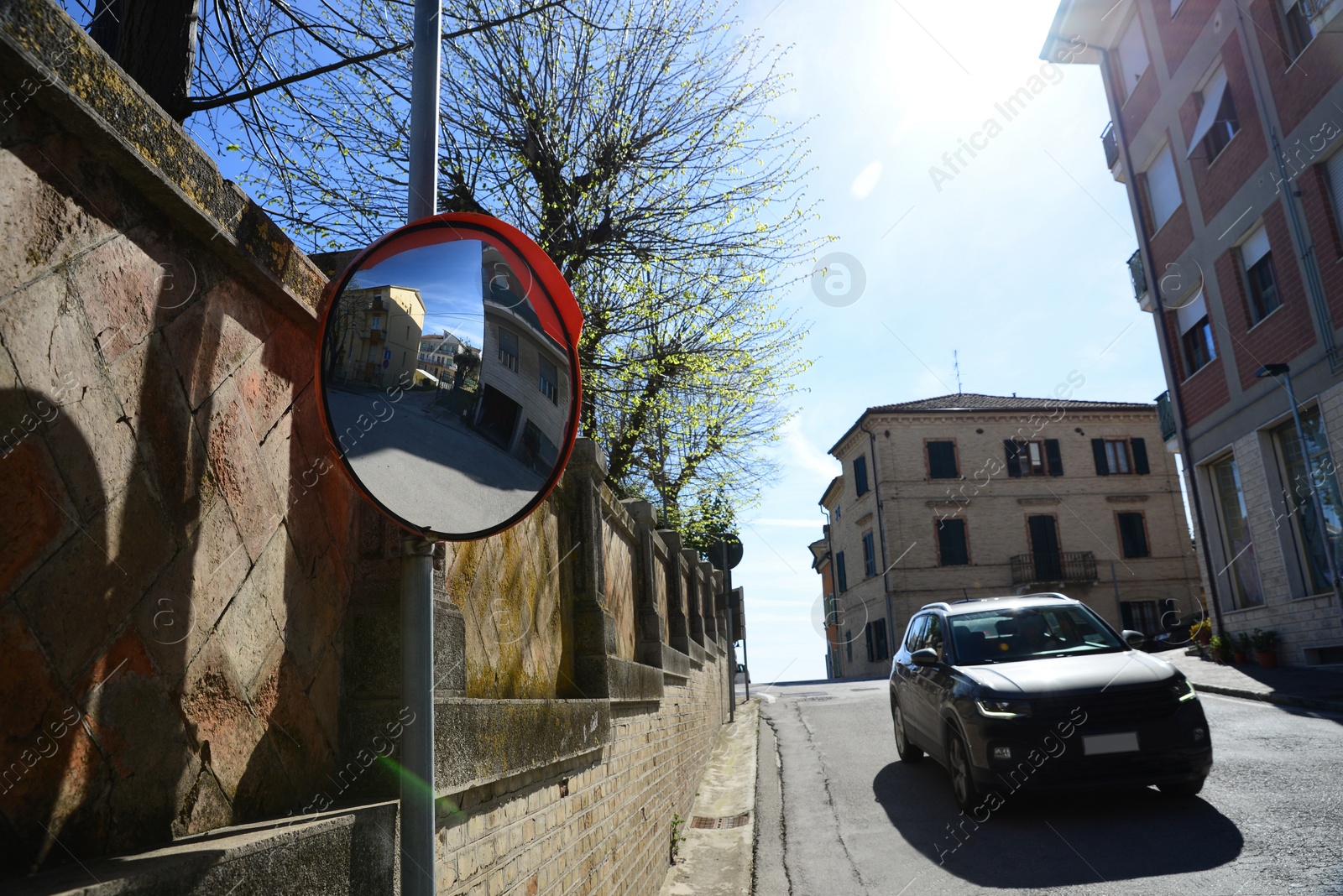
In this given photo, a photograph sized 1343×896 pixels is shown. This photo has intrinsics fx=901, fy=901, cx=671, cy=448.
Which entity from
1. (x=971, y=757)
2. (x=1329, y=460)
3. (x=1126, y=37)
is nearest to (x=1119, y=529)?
(x=1126, y=37)

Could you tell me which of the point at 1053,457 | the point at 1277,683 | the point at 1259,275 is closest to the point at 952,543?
the point at 1053,457

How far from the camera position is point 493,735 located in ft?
9.43

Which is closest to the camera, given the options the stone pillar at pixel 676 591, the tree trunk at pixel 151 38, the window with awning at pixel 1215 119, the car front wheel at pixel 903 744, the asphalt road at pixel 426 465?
the asphalt road at pixel 426 465

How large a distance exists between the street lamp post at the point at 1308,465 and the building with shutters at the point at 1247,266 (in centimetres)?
4

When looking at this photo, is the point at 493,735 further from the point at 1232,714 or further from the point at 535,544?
the point at 1232,714

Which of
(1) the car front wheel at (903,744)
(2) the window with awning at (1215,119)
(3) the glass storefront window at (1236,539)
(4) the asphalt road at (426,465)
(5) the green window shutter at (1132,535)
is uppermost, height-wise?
(2) the window with awning at (1215,119)

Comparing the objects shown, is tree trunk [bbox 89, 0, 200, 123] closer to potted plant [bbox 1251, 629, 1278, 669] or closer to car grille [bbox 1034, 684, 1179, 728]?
car grille [bbox 1034, 684, 1179, 728]

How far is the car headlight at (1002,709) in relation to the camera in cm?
681

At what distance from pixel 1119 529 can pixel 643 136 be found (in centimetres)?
3426

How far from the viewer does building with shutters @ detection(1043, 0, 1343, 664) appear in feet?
47.1

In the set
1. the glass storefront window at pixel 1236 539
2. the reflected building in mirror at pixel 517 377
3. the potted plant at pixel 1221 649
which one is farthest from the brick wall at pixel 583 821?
the glass storefront window at pixel 1236 539

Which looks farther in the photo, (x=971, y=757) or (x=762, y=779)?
(x=762, y=779)

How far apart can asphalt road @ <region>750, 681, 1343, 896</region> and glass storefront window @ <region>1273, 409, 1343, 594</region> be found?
6.13 meters

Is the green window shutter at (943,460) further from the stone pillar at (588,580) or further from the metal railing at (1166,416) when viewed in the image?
the stone pillar at (588,580)
